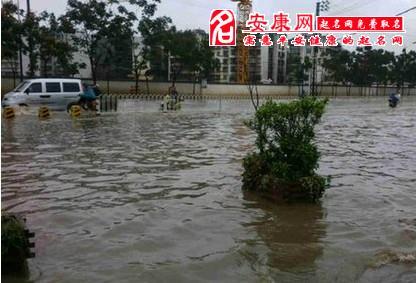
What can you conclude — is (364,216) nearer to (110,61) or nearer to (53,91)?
(53,91)

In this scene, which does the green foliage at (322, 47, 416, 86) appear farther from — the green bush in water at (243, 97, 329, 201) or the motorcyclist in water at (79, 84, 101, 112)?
the green bush in water at (243, 97, 329, 201)

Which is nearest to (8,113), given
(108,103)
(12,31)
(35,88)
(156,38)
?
(35,88)

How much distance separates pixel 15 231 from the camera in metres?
3.97

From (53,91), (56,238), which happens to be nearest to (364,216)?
(56,238)

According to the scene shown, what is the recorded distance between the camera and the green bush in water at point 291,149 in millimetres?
6602

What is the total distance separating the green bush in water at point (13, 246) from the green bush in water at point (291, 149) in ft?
11.4

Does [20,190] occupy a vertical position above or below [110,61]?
below

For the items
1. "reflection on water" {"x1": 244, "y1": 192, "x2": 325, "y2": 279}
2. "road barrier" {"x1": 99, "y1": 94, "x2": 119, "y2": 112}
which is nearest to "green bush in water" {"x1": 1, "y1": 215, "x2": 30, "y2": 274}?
"reflection on water" {"x1": 244, "y1": 192, "x2": 325, "y2": 279}

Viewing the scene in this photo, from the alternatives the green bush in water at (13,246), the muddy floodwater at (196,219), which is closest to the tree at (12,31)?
the muddy floodwater at (196,219)

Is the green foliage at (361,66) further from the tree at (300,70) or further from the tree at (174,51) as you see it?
the tree at (174,51)

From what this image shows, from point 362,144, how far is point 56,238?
1033cm

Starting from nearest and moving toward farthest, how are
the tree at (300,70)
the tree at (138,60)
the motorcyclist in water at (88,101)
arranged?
the motorcyclist in water at (88,101), the tree at (138,60), the tree at (300,70)

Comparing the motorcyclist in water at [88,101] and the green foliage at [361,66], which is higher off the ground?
the green foliage at [361,66]

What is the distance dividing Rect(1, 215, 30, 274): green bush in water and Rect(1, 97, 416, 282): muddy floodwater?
0.53 feet
